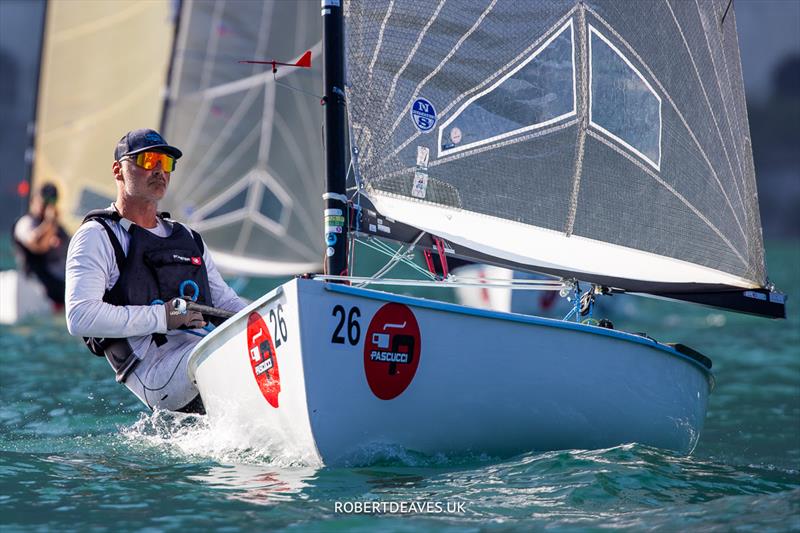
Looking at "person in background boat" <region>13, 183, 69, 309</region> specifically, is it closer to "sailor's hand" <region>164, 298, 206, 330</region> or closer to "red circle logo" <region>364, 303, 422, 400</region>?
"sailor's hand" <region>164, 298, 206, 330</region>

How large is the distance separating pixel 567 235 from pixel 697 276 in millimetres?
799

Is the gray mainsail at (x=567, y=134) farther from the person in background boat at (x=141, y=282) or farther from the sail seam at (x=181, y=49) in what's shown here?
the sail seam at (x=181, y=49)

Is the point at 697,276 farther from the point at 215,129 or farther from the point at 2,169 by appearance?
the point at 2,169

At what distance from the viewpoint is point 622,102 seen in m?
6.01

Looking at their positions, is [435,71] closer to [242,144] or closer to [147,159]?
[147,159]

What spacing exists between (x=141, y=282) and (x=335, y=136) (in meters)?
1.10

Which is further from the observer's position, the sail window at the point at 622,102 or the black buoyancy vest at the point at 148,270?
the sail window at the point at 622,102

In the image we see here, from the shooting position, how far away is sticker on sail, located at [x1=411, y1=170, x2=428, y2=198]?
208 inches

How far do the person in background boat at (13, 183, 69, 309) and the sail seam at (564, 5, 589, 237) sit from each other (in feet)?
30.9

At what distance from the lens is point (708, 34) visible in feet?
20.9

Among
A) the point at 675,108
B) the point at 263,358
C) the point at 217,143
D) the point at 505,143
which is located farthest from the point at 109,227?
the point at 217,143

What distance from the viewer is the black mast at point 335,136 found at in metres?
4.99

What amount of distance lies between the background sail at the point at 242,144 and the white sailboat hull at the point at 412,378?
8336 millimetres

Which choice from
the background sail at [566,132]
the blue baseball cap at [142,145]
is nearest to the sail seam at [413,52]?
the background sail at [566,132]
